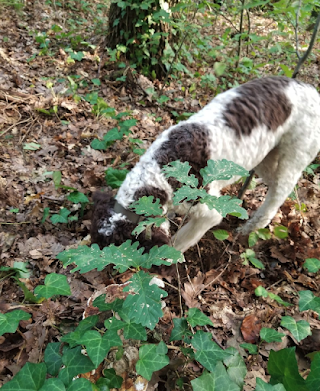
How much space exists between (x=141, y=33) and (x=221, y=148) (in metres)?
4.04

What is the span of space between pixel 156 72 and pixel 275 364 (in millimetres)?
5577

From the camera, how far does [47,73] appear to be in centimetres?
546

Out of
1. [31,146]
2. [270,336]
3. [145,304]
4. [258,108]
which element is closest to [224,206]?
[145,304]

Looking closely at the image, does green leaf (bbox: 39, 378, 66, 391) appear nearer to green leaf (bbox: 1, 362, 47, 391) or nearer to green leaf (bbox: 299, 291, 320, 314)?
green leaf (bbox: 1, 362, 47, 391)

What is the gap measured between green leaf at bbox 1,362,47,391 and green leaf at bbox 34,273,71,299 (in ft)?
1.26

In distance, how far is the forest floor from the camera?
231 centimetres

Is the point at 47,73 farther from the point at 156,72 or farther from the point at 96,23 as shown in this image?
the point at 96,23

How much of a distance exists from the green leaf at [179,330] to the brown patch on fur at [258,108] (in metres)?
1.83

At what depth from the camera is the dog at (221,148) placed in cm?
255

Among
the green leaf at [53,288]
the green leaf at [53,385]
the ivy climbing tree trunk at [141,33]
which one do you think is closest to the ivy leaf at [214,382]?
the green leaf at [53,385]

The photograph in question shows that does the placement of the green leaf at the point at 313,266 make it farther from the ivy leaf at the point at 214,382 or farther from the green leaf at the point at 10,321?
the green leaf at the point at 10,321

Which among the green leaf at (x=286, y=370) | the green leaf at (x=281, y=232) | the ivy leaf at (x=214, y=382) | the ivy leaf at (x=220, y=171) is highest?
the ivy leaf at (x=220, y=171)

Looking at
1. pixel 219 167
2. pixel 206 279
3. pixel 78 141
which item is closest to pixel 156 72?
pixel 78 141

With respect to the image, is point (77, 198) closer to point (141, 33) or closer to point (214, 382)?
point (214, 382)
